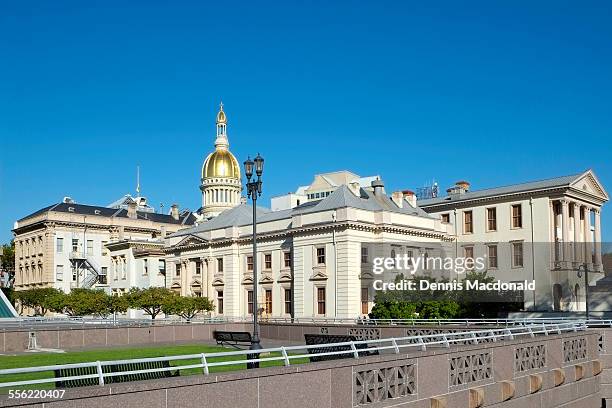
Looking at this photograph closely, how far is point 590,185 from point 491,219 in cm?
966

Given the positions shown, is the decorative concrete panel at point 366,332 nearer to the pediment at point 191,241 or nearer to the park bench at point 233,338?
the park bench at point 233,338

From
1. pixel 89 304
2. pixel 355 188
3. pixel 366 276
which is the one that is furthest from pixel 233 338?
pixel 89 304

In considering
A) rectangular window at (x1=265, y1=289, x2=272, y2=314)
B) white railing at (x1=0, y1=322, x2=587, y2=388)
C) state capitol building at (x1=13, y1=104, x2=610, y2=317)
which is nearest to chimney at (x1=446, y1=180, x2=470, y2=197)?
state capitol building at (x1=13, y1=104, x2=610, y2=317)

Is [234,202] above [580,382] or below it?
above

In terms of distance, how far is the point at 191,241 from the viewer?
73188 mm

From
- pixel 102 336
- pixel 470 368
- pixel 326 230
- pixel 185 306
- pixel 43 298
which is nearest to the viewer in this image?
pixel 470 368

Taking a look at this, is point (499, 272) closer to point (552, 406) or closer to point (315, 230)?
point (315, 230)

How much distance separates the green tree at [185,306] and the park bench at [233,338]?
21.4 m

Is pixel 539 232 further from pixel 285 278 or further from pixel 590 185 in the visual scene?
pixel 285 278

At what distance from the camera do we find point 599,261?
69.0 m

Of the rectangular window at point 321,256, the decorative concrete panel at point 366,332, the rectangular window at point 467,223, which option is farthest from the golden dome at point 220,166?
the decorative concrete panel at point 366,332

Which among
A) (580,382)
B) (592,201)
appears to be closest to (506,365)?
(580,382)

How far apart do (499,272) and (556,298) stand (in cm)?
504

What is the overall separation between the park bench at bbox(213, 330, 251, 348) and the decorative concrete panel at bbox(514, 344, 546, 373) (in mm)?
16078
